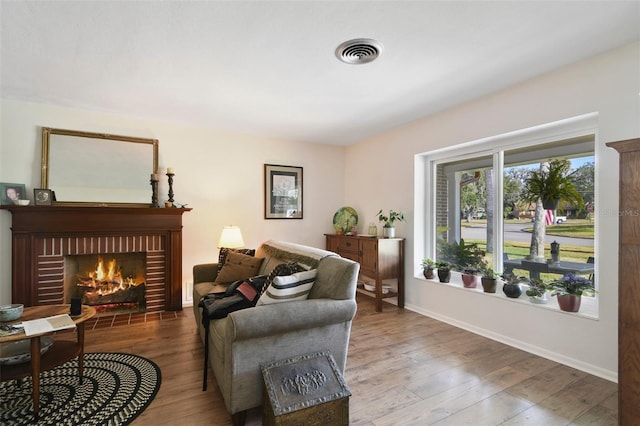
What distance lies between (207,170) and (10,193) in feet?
6.48

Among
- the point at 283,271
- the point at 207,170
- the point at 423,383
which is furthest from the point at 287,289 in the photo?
the point at 207,170

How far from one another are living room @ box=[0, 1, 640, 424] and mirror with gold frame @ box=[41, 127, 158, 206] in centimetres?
11

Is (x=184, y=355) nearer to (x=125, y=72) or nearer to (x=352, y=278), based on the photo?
(x=352, y=278)

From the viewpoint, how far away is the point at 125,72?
252 cm

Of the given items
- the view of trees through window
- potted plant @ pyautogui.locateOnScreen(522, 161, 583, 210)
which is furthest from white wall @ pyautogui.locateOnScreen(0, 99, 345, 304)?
potted plant @ pyautogui.locateOnScreen(522, 161, 583, 210)

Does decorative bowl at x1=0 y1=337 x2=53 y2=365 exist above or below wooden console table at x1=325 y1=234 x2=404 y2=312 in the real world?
below

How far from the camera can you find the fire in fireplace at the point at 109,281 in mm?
3570

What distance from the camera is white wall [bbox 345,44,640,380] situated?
2197 millimetres

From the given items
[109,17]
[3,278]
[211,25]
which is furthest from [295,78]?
[3,278]

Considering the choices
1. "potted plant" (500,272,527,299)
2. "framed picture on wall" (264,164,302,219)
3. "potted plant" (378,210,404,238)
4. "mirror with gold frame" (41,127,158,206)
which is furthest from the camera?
"framed picture on wall" (264,164,302,219)

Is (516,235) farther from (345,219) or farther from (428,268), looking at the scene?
(345,219)

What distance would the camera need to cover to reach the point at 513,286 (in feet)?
9.41

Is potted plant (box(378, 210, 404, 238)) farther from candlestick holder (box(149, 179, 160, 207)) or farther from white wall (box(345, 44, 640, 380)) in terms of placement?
candlestick holder (box(149, 179, 160, 207))

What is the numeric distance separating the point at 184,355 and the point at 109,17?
2529mm
